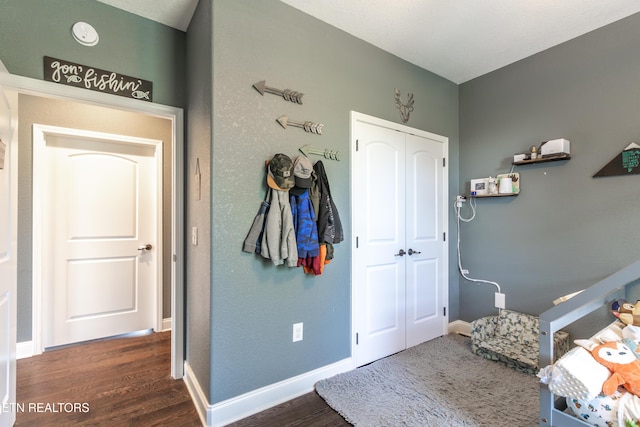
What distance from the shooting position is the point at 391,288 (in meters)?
2.52

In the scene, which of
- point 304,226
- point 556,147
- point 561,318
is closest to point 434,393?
point 561,318

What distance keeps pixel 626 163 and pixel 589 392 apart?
Result: 1909 mm

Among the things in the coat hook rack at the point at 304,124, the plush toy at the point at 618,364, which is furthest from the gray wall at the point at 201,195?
the plush toy at the point at 618,364

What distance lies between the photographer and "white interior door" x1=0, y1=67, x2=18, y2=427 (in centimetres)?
144

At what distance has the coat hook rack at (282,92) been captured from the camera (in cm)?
182

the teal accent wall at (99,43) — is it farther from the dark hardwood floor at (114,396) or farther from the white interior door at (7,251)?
the dark hardwood floor at (114,396)

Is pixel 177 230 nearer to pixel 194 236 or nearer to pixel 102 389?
pixel 194 236

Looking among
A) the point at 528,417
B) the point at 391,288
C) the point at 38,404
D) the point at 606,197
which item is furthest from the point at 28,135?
the point at 606,197

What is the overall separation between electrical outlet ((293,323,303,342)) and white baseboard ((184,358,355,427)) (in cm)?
27

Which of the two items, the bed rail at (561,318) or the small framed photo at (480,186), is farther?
the small framed photo at (480,186)

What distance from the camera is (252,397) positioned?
1788 millimetres

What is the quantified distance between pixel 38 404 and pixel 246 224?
6.01ft

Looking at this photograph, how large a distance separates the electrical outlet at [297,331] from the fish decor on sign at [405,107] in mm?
1993

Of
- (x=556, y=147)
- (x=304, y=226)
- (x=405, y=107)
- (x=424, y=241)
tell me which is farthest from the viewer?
(x=424, y=241)
